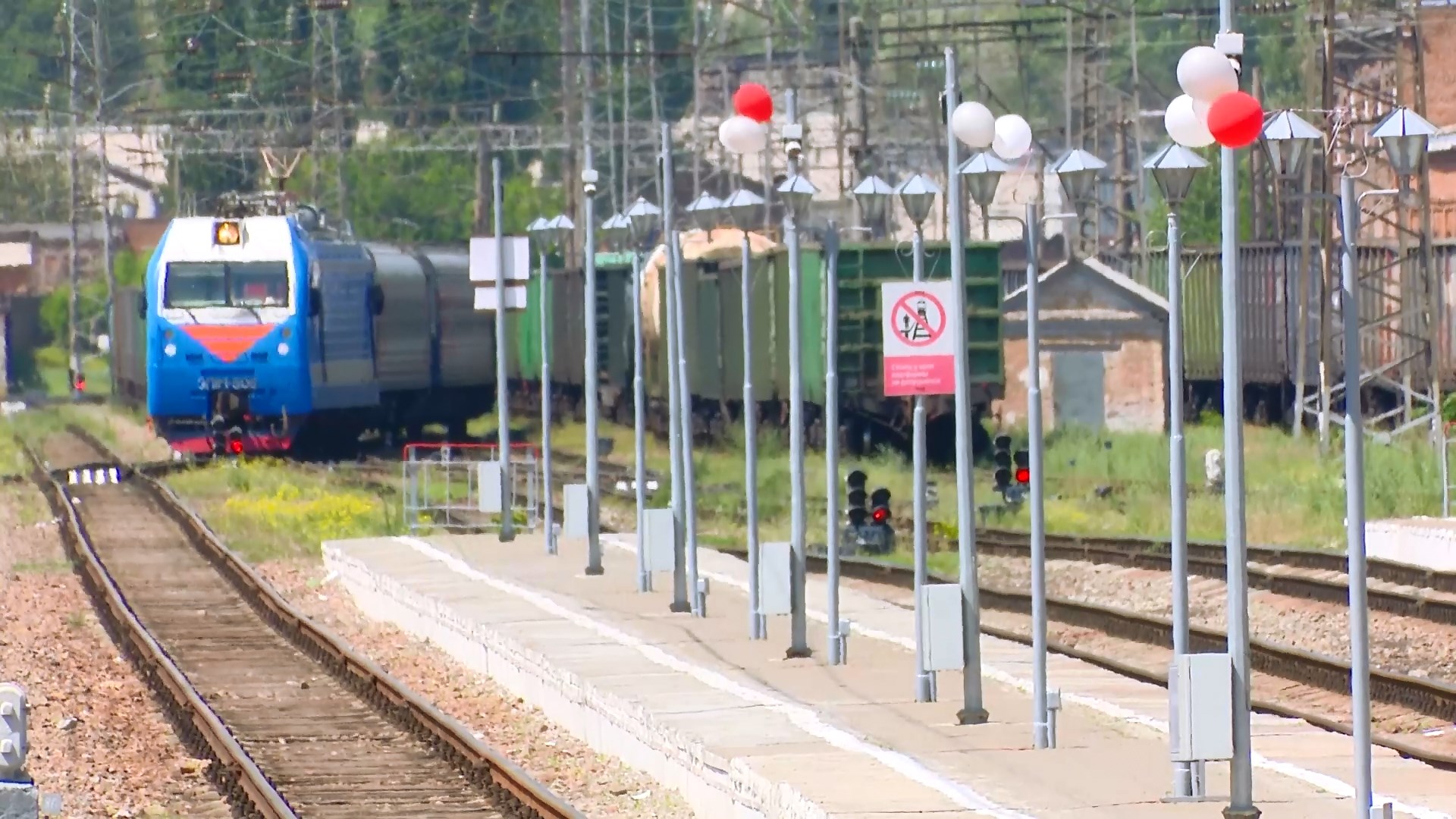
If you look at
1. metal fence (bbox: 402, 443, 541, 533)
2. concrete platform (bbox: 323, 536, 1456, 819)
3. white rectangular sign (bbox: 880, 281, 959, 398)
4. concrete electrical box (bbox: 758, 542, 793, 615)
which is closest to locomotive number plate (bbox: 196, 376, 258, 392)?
metal fence (bbox: 402, 443, 541, 533)

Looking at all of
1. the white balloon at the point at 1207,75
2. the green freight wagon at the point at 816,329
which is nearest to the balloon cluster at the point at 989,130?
the white balloon at the point at 1207,75

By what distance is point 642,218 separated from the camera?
2134 cm

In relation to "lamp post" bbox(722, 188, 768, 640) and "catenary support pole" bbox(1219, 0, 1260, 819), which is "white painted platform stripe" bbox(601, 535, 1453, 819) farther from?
"lamp post" bbox(722, 188, 768, 640)

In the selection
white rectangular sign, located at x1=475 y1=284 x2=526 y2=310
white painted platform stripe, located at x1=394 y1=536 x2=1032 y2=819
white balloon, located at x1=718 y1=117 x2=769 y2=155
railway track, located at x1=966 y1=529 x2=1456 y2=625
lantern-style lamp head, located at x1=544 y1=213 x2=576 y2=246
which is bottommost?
railway track, located at x1=966 y1=529 x2=1456 y2=625

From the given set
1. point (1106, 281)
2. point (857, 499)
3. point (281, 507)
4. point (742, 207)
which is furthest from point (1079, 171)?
point (1106, 281)

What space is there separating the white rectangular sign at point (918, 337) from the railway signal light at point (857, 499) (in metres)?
12.2

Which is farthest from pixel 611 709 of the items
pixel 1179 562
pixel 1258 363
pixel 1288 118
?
pixel 1258 363

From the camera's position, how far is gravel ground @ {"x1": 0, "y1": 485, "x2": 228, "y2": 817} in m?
14.1

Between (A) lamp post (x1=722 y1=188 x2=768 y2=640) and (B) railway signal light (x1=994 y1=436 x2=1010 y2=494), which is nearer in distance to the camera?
(A) lamp post (x1=722 y1=188 x2=768 y2=640)

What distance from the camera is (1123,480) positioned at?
32.3 meters

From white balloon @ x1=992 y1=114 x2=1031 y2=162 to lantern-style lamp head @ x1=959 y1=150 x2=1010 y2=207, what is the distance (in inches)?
11.8

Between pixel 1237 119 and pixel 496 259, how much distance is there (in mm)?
15889

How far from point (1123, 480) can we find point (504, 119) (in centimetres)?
6360

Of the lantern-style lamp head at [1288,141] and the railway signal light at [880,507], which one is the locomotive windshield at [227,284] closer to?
the railway signal light at [880,507]
